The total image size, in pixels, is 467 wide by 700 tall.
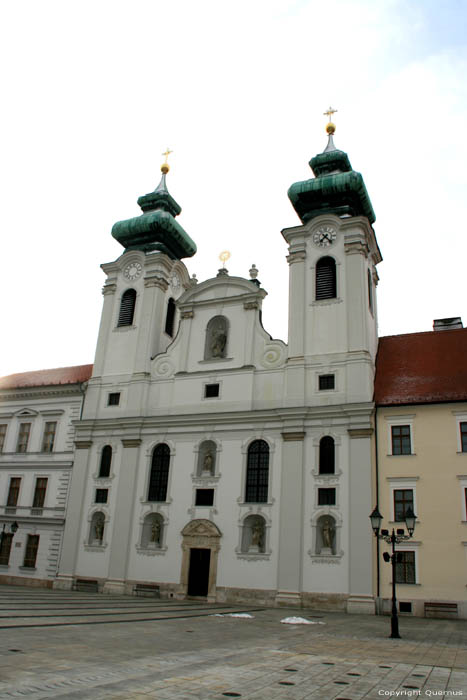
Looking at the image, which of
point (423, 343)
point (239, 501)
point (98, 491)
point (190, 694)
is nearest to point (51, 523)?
point (98, 491)

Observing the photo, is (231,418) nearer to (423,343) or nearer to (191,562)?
(191,562)

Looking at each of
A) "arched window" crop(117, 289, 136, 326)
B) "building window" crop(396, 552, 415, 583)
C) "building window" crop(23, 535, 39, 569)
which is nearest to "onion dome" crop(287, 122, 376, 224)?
"arched window" crop(117, 289, 136, 326)

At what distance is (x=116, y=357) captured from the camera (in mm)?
34469

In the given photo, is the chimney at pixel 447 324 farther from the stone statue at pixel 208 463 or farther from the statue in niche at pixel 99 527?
the statue in niche at pixel 99 527

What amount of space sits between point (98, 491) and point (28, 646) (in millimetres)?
20939

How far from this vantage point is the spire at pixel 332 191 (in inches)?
1248

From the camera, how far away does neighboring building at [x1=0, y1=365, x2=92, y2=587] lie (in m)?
31.7

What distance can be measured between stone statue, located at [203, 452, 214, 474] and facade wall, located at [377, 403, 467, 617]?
8.14 metres

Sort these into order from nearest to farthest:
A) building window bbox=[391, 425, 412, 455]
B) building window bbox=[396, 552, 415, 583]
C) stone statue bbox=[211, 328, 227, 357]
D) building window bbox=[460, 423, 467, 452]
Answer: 1. building window bbox=[396, 552, 415, 583]
2. building window bbox=[460, 423, 467, 452]
3. building window bbox=[391, 425, 412, 455]
4. stone statue bbox=[211, 328, 227, 357]

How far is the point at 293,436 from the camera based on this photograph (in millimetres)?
27609

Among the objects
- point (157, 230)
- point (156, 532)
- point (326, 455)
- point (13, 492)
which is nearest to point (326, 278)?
point (326, 455)

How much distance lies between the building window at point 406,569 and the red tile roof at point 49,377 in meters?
19.8

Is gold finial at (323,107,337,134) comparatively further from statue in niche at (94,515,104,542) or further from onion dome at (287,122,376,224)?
statue in niche at (94,515,104,542)

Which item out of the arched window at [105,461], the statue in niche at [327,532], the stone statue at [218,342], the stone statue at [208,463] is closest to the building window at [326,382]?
the stone statue at [218,342]
